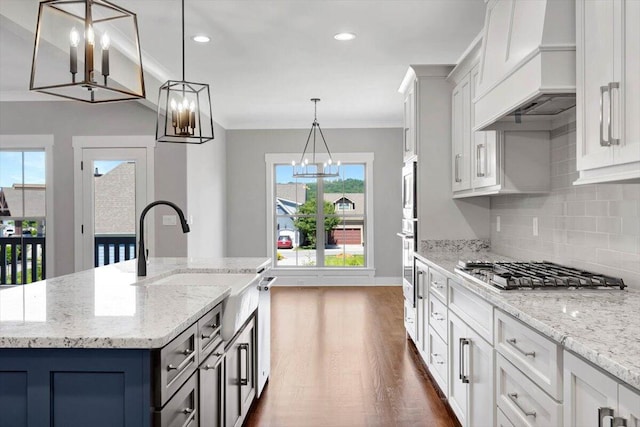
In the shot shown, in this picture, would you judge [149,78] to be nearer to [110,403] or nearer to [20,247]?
[20,247]

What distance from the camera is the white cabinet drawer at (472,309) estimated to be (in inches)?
87.9

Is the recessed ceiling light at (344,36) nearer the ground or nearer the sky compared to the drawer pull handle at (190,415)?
nearer the sky

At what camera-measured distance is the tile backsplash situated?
223 centimetres

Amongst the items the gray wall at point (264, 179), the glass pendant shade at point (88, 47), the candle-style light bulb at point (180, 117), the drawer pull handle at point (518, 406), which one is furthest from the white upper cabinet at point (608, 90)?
the gray wall at point (264, 179)

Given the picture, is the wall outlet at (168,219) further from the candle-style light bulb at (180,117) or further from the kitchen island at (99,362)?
the kitchen island at (99,362)

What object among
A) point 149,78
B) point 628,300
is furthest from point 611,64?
point 149,78

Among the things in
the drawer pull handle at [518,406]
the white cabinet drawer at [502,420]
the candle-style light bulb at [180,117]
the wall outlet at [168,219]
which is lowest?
the white cabinet drawer at [502,420]

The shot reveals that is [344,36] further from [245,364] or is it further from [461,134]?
[245,364]

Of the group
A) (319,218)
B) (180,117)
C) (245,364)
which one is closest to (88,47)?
(180,117)

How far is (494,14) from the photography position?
8.86ft

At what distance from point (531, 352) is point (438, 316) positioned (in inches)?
65.1

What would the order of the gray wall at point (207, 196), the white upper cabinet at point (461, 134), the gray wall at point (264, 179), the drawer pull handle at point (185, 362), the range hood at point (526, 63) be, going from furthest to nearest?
the gray wall at point (264, 179) < the gray wall at point (207, 196) < the white upper cabinet at point (461, 134) < the range hood at point (526, 63) < the drawer pull handle at point (185, 362)

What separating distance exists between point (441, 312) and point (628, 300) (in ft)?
4.74

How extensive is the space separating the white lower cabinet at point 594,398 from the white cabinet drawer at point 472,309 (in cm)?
71
